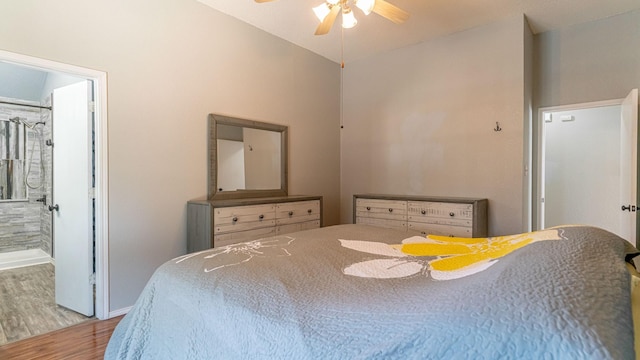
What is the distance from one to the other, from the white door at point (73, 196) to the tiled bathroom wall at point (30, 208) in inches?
81.3

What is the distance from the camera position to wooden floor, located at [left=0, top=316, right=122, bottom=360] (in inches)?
80.1

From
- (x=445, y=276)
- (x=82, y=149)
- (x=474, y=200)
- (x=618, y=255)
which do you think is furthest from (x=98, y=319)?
(x=474, y=200)

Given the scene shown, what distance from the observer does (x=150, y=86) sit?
271 cm

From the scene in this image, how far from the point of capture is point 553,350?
54cm

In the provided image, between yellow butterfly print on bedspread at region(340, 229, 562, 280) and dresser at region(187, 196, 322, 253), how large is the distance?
1.44 meters

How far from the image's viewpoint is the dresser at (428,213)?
3.16 meters

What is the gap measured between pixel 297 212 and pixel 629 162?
3083 millimetres

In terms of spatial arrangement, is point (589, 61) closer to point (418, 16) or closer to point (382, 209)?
point (418, 16)

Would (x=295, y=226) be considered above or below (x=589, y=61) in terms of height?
below

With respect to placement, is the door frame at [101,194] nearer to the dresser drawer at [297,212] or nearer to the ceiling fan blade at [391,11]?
the dresser drawer at [297,212]

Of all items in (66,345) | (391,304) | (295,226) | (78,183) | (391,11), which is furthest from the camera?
(295,226)

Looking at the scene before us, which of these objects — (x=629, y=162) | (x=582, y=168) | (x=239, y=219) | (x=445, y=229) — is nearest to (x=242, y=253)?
(x=239, y=219)

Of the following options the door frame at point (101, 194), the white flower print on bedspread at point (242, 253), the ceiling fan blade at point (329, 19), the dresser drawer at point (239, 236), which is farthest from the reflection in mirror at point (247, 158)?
the white flower print on bedspread at point (242, 253)

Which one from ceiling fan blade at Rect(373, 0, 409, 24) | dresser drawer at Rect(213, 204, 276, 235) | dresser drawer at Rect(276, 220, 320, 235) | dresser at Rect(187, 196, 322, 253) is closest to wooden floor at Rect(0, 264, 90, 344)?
dresser at Rect(187, 196, 322, 253)
